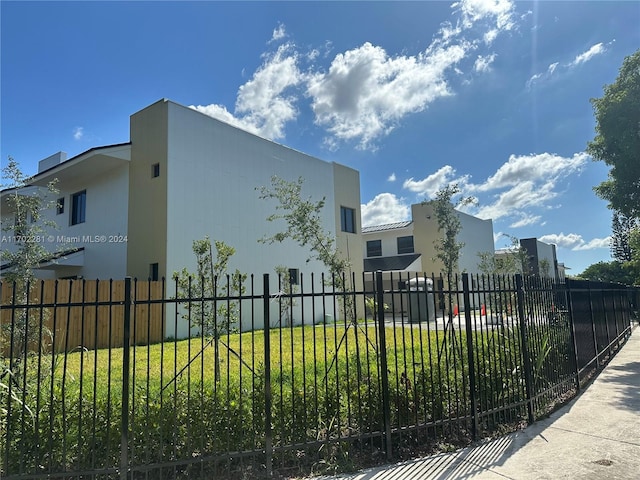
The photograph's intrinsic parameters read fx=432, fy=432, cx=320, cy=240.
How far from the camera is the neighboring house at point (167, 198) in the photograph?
16.3 m

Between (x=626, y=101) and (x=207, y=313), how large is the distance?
41.1 feet

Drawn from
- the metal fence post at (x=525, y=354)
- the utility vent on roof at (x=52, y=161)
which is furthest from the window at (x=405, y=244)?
the metal fence post at (x=525, y=354)

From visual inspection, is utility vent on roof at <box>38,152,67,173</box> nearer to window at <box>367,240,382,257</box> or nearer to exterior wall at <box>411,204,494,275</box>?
exterior wall at <box>411,204,494,275</box>

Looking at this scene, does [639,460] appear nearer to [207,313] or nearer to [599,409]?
[599,409]

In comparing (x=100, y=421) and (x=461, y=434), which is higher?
(x=100, y=421)

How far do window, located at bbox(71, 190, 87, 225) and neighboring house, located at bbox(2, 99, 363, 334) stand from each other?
0.16ft

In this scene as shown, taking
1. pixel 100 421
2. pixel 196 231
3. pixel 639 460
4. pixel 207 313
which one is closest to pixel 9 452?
pixel 100 421

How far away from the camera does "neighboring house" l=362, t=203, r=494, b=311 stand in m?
33.0

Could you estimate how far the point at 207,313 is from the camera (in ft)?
23.5

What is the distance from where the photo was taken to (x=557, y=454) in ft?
15.4

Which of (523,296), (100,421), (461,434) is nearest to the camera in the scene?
(100,421)

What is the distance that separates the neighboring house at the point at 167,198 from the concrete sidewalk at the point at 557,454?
13.0m

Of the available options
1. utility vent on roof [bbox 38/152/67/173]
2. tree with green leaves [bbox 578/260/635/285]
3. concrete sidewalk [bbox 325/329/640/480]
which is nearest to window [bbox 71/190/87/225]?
utility vent on roof [bbox 38/152/67/173]

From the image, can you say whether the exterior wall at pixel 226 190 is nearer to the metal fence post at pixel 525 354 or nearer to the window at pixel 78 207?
the window at pixel 78 207
